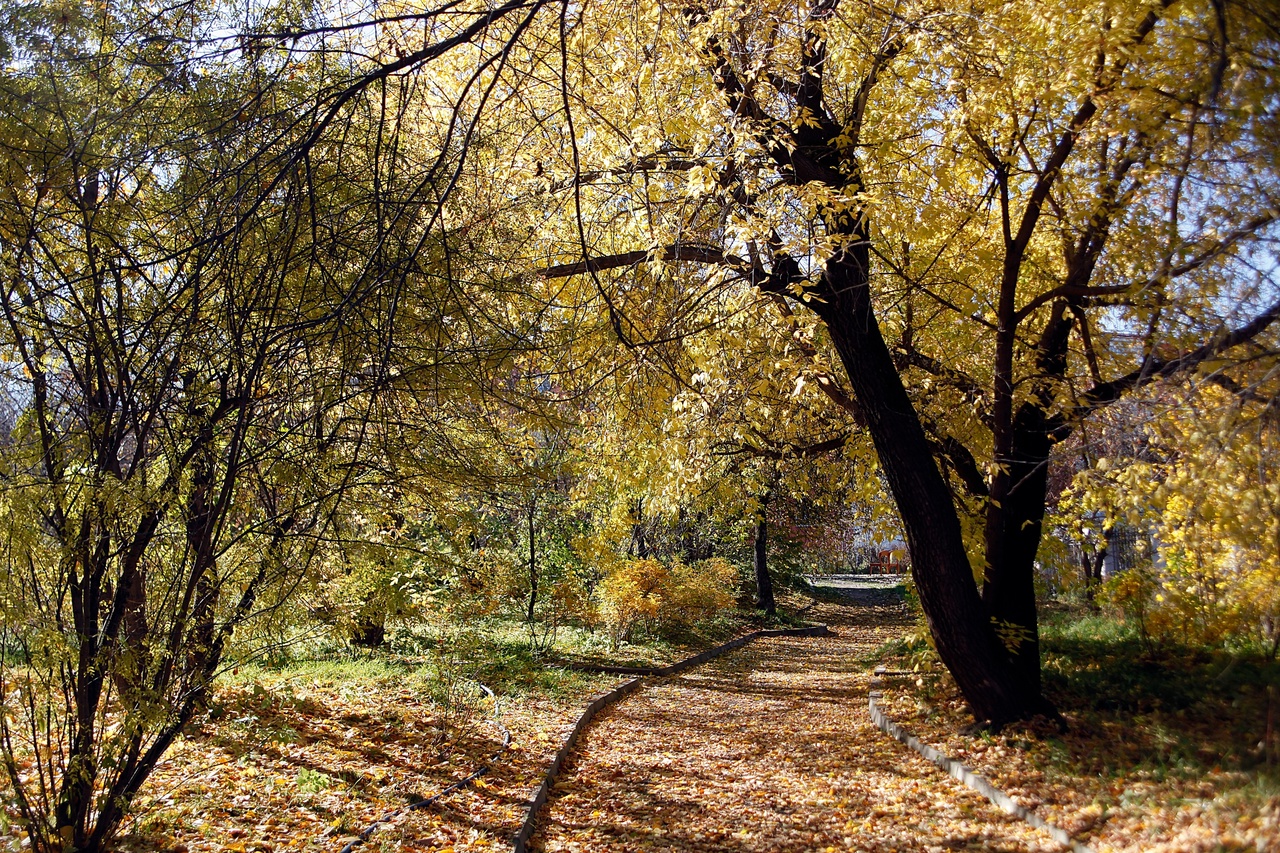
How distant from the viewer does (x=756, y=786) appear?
7035mm

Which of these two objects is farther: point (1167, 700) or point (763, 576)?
point (763, 576)

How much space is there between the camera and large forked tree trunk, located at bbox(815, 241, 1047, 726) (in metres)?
7.05

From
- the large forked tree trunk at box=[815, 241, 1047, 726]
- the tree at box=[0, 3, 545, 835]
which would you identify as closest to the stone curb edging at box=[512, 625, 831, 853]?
the tree at box=[0, 3, 545, 835]

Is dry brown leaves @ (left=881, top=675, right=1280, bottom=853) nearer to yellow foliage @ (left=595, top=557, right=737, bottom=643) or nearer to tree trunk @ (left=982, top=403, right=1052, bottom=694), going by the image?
tree trunk @ (left=982, top=403, right=1052, bottom=694)

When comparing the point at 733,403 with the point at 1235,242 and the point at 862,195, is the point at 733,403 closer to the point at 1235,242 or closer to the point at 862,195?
the point at 862,195

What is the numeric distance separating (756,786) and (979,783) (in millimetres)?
1778

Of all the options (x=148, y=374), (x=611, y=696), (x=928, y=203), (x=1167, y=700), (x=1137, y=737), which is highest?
(x=928, y=203)

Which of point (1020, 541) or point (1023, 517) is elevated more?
point (1023, 517)

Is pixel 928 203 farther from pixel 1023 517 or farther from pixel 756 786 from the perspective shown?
pixel 756 786

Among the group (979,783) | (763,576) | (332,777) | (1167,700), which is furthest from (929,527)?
(763,576)

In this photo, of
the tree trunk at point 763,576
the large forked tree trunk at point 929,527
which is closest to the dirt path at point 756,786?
the large forked tree trunk at point 929,527

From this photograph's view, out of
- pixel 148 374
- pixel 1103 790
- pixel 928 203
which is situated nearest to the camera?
pixel 148 374

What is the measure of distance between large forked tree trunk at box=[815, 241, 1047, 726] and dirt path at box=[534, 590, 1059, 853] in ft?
2.92

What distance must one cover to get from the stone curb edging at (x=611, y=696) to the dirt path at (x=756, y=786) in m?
0.11
